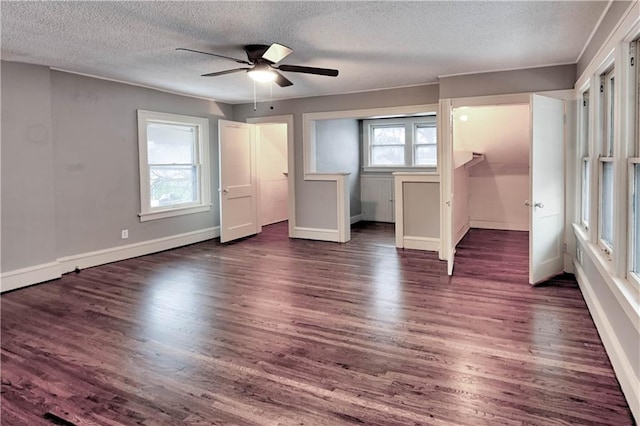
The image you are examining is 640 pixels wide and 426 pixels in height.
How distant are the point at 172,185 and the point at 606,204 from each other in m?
5.47

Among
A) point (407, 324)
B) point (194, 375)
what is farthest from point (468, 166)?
point (194, 375)

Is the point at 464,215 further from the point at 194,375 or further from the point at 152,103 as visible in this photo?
the point at 194,375

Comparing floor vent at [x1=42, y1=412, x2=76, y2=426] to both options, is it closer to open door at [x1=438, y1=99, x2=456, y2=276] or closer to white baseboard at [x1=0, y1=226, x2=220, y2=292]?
white baseboard at [x1=0, y1=226, x2=220, y2=292]

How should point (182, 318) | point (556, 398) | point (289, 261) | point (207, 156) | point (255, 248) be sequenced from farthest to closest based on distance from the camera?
point (207, 156)
point (255, 248)
point (289, 261)
point (182, 318)
point (556, 398)

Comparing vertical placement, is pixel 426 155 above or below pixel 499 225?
above

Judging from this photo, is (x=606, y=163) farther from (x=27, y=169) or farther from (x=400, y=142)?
(x=400, y=142)

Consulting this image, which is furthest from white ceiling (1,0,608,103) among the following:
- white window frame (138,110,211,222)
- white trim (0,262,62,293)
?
white trim (0,262,62,293)

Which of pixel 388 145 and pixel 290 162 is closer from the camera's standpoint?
pixel 290 162

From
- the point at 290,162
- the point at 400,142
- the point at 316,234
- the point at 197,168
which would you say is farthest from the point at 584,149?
the point at 197,168

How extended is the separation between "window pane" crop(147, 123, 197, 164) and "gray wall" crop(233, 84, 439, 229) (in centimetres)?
118

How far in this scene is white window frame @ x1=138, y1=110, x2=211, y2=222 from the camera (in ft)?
19.0

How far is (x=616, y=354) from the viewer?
2.47 meters

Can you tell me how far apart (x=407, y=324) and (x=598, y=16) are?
106 inches

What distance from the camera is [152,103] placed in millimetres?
5918
